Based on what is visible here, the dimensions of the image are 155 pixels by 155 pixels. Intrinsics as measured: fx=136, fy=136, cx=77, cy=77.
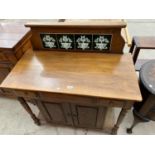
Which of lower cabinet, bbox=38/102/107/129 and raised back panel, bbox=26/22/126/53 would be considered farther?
lower cabinet, bbox=38/102/107/129

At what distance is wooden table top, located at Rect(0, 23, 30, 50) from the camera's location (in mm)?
1110

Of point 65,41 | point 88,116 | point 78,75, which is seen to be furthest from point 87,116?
point 65,41

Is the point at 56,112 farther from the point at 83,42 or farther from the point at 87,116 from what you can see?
the point at 83,42

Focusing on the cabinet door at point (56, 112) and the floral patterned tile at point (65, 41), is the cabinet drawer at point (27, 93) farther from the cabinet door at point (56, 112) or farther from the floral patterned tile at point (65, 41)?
the floral patterned tile at point (65, 41)

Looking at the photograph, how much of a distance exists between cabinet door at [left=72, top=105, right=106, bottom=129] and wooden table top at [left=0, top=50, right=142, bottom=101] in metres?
0.24

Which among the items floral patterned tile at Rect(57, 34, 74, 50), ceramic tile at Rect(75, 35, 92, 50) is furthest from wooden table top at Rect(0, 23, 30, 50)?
ceramic tile at Rect(75, 35, 92, 50)

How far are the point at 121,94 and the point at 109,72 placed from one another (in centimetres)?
19

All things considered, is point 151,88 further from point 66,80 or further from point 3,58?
point 3,58

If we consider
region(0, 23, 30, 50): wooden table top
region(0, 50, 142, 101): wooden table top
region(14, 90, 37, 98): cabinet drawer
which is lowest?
region(14, 90, 37, 98): cabinet drawer

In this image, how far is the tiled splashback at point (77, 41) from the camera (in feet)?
3.16

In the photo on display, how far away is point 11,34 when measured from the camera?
1236mm

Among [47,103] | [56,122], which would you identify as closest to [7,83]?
[47,103]

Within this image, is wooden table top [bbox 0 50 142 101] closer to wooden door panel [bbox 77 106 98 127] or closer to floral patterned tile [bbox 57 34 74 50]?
floral patterned tile [bbox 57 34 74 50]

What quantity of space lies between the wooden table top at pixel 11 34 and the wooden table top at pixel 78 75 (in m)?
0.18
